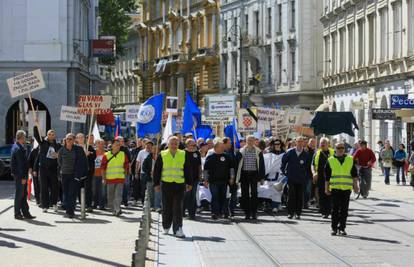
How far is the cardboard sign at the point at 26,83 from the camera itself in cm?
2436

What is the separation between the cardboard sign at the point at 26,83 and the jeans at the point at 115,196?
286 cm

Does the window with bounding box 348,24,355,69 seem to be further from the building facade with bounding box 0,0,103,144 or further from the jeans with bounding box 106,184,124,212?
the jeans with bounding box 106,184,124,212

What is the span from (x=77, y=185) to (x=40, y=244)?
611cm

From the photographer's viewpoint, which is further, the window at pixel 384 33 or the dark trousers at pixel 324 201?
the window at pixel 384 33

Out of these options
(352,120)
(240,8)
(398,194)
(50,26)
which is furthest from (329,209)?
(240,8)

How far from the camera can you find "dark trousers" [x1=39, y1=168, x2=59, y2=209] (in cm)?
2367

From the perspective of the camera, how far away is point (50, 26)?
1740 inches

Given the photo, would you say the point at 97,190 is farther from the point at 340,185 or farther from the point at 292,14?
the point at 292,14

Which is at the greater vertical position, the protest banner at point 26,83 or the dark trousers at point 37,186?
the protest banner at point 26,83

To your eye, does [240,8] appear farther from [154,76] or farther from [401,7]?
[401,7]

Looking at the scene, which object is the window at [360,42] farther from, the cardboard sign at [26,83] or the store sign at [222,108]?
the cardboard sign at [26,83]

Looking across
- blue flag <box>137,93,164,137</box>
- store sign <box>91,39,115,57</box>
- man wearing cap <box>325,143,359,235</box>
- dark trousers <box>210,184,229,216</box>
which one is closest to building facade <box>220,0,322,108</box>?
store sign <box>91,39,115,57</box>

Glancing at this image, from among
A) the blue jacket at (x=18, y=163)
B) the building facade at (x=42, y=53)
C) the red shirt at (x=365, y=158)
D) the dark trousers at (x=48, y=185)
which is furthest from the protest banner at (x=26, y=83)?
the building facade at (x=42, y=53)

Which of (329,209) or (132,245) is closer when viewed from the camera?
(132,245)
